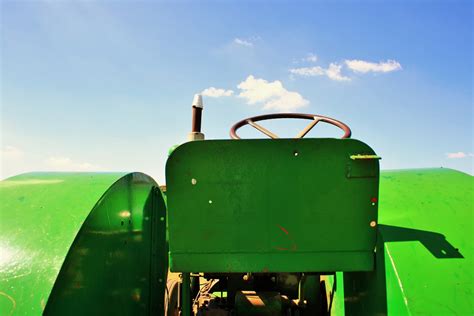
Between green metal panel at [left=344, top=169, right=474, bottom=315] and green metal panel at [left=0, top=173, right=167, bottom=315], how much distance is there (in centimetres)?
110

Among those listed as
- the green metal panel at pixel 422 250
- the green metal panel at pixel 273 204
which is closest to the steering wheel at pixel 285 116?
the green metal panel at pixel 422 250

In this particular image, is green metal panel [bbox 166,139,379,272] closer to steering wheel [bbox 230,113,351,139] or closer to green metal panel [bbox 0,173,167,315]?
green metal panel [bbox 0,173,167,315]

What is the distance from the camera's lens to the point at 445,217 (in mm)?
1320

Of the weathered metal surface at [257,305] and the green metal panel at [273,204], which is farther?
the weathered metal surface at [257,305]

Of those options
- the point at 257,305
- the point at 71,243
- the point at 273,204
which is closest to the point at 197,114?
the point at 273,204

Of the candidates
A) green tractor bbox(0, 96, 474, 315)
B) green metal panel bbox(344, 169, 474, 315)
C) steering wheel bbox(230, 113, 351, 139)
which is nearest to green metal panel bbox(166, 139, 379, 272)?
green tractor bbox(0, 96, 474, 315)

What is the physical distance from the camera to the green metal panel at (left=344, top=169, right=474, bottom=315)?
111cm

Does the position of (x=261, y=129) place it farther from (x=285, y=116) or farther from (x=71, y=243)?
(x=71, y=243)

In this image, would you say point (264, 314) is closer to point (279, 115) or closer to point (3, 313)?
point (279, 115)

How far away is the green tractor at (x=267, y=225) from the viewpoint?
47.1 inches

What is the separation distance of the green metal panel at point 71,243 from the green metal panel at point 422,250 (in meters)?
1.10

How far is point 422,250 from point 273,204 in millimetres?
523

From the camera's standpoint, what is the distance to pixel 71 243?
1.28 metres

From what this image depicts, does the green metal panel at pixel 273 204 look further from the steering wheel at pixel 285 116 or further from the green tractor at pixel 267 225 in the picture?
the steering wheel at pixel 285 116
